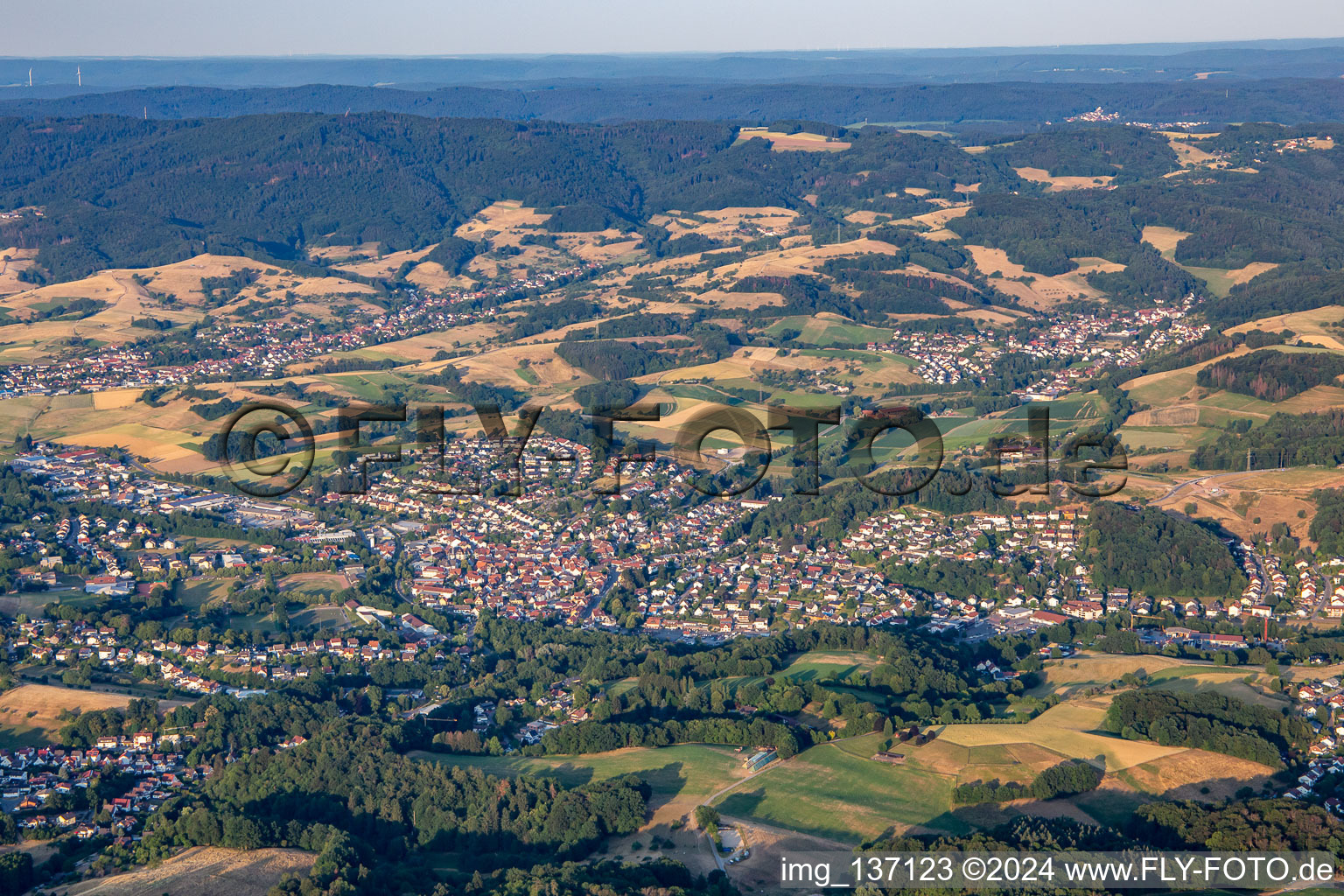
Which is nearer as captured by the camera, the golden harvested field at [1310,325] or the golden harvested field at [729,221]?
the golden harvested field at [1310,325]

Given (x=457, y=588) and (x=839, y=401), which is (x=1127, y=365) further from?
(x=457, y=588)

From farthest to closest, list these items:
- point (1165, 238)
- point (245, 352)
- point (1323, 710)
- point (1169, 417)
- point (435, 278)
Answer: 1. point (435, 278)
2. point (1165, 238)
3. point (245, 352)
4. point (1169, 417)
5. point (1323, 710)

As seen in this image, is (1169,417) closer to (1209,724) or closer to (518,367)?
(1209,724)

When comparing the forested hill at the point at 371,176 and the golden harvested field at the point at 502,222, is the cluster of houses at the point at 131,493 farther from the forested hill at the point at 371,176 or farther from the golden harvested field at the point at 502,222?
the golden harvested field at the point at 502,222

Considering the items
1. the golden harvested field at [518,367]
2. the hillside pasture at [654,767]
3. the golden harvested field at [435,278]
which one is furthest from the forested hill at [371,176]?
the hillside pasture at [654,767]

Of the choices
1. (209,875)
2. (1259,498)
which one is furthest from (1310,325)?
(209,875)
